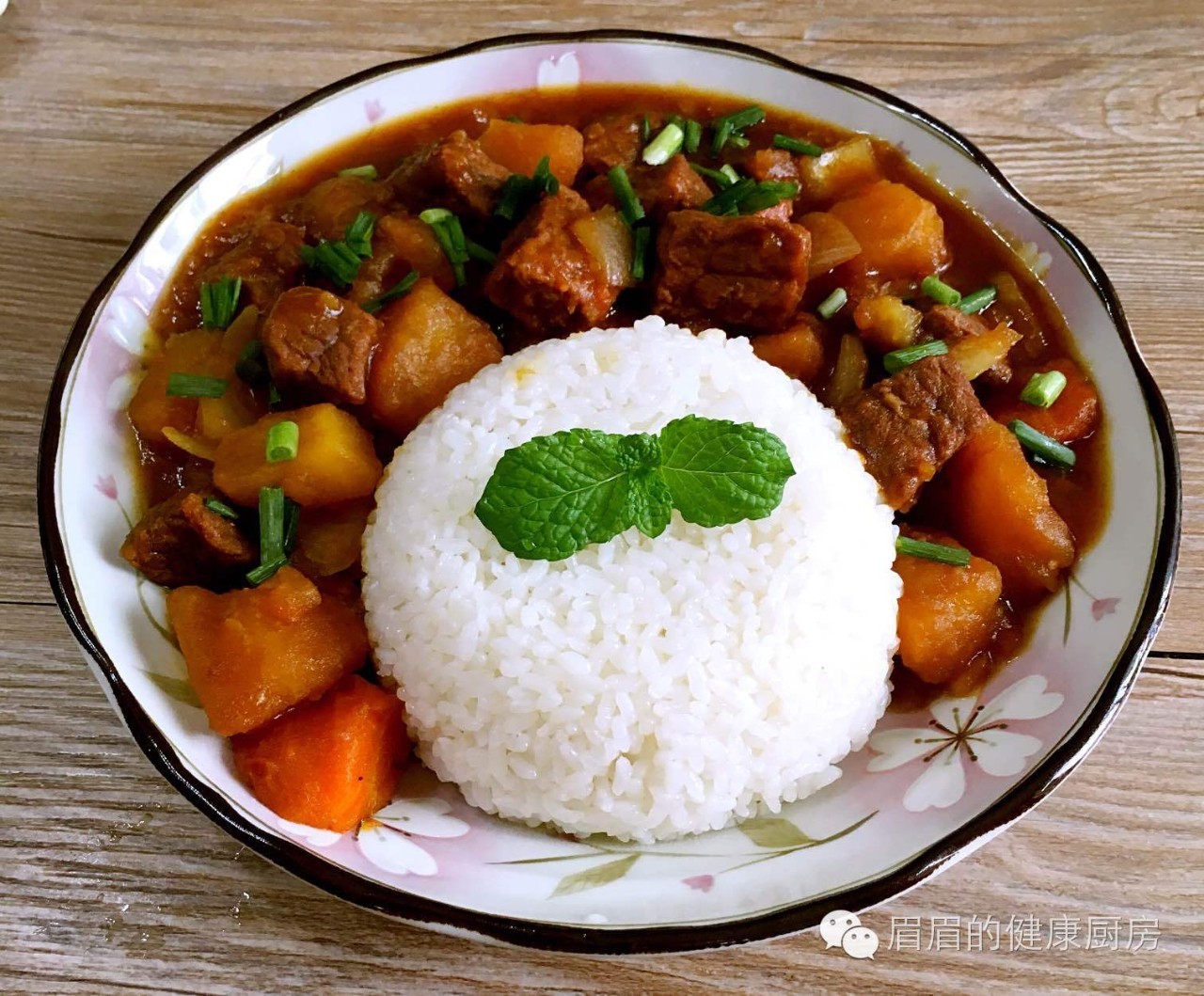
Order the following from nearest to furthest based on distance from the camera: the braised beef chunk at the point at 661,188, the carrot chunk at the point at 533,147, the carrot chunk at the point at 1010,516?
1. the carrot chunk at the point at 1010,516
2. the braised beef chunk at the point at 661,188
3. the carrot chunk at the point at 533,147

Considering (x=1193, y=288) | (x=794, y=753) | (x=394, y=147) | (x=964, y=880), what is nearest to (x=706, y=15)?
(x=394, y=147)

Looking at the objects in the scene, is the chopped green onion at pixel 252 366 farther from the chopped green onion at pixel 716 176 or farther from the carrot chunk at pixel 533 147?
the chopped green onion at pixel 716 176

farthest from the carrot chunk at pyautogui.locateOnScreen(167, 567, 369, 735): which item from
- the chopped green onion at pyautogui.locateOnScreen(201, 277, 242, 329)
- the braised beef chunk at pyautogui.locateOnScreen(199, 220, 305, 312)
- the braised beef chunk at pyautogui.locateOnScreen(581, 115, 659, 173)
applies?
the braised beef chunk at pyautogui.locateOnScreen(581, 115, 659, 173)

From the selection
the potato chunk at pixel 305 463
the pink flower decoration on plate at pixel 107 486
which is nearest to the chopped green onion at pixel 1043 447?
the potato chunk at pixel 305 463

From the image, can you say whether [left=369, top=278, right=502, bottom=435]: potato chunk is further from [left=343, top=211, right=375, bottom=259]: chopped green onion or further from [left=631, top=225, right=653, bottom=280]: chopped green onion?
[left=631, top=225, right=653, bottom=280]: chopped green onion

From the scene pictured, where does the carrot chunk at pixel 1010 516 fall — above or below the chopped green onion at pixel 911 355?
below

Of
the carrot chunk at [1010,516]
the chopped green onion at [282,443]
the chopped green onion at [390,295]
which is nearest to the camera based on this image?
the chopped green onion at [282,443]

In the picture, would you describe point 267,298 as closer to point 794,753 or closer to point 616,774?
point 616,774
